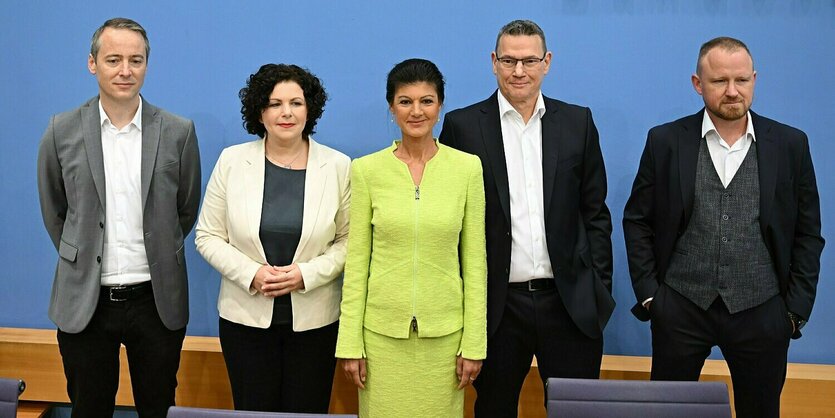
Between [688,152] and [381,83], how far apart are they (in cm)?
132

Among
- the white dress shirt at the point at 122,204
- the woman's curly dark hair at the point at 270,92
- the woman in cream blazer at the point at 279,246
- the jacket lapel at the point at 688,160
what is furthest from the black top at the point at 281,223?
the jacket lapel at the point at 688,160

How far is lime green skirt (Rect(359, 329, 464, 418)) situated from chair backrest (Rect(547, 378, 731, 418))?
424 mm

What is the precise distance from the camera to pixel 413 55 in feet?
11.0

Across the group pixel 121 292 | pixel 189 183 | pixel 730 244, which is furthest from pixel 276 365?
pixel 730 244

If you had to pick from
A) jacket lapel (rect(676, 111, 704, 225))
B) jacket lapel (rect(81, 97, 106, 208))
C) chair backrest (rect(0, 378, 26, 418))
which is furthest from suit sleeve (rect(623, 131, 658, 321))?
chair backrest (rect(0, 378, 26, 418))

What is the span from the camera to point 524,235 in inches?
104

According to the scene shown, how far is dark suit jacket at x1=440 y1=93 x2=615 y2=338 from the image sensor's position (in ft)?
8.59

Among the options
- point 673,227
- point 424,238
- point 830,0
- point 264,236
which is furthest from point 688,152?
point 264,236

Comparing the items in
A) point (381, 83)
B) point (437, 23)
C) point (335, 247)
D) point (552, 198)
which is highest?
point (437, 23)

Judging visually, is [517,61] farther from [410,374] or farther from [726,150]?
[410,374]

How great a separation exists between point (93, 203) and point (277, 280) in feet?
2.25

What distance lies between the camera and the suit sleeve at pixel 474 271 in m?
2.45

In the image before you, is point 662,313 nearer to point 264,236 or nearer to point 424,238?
point 424,238

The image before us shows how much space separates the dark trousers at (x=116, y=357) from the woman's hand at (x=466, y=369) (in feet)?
3.38
